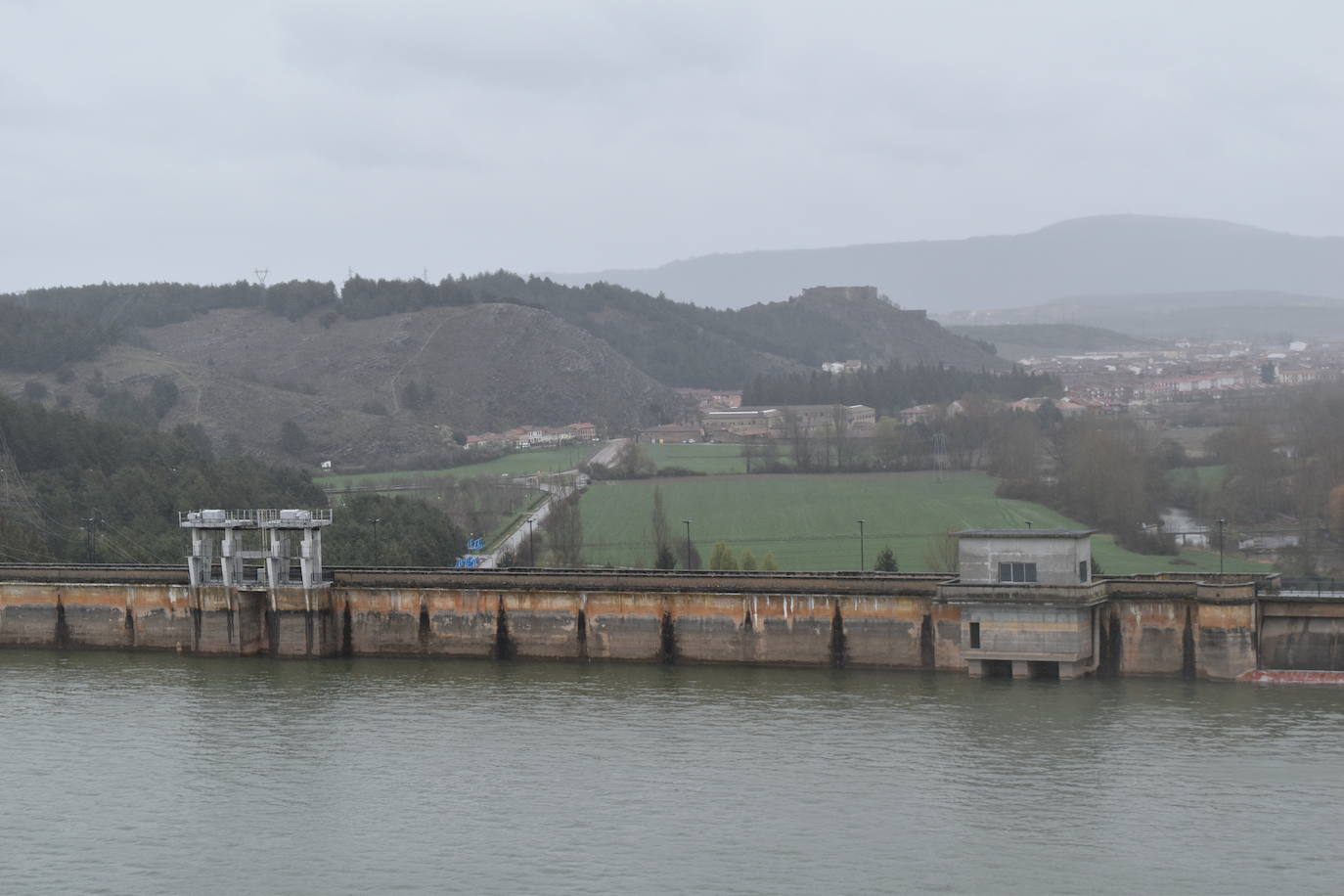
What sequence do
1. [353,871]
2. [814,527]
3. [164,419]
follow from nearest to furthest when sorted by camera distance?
[353,871] < [814,527] < [164,419]

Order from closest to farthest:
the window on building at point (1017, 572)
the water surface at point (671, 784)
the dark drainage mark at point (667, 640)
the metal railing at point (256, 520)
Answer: the water surface at point (671, 784) < the window on building at point (1017, 572) < the dark drainage mark at point (667, 640) < the metal railing at point (256, 520)

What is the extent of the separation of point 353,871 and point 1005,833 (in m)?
15.1

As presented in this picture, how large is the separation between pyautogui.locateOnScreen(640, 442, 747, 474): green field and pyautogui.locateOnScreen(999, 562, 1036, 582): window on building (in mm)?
94469

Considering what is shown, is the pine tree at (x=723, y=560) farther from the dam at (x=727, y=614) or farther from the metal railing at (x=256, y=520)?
the metal railing at (x=256, y=520)

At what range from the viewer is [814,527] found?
113438mm

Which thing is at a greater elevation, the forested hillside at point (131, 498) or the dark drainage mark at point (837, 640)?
the forested hillside at point (131, 498)

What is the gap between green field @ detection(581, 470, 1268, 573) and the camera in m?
98.3

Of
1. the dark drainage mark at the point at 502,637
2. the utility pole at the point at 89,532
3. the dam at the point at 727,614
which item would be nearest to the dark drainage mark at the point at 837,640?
the dam at the point at 727,614

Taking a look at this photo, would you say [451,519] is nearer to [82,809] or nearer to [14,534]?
[14,534]

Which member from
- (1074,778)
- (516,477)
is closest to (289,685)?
(1074,778)

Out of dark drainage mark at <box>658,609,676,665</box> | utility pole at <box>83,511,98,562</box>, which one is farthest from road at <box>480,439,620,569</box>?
dark drainage mark at <box>658,609,676,665</box>

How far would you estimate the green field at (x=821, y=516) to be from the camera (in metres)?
98.3

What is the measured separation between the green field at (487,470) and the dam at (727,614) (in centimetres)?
7476

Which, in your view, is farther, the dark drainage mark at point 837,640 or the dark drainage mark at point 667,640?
the dark drainage mark at point 667,640
